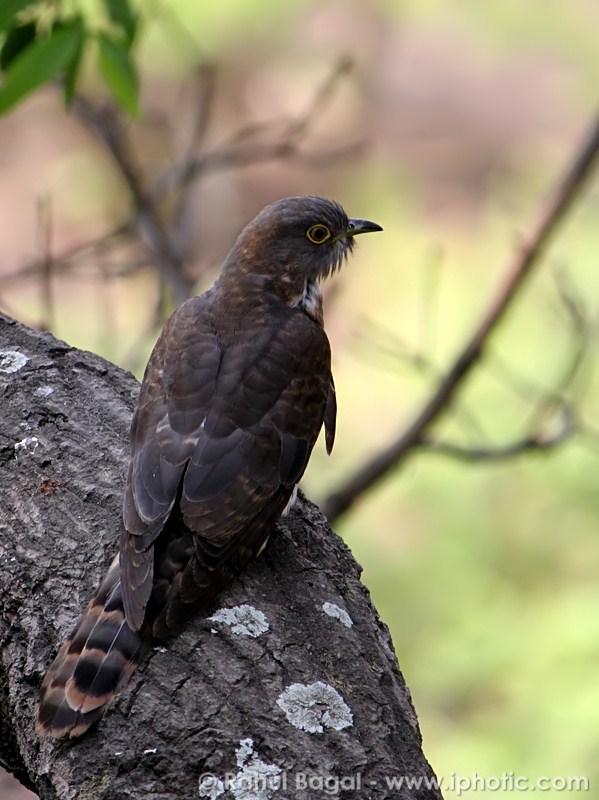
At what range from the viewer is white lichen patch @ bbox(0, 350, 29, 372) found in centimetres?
387

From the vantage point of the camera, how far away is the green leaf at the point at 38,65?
3.78 metres

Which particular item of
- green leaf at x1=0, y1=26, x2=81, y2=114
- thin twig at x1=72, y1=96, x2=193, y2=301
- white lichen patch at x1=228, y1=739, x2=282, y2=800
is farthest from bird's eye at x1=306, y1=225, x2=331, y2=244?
white lichen patch at x1=228, y1=739, x2=282, y2=800

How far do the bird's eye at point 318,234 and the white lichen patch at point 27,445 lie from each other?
160 centimetres

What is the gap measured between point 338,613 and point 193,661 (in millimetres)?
450

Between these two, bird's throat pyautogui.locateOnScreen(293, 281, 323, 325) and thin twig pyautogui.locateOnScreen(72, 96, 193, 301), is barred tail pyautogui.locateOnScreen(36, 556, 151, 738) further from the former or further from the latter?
thin twig pyautogui.locateOnScreen(72, 96, 193, 301)

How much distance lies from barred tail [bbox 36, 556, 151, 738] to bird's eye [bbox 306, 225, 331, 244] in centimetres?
194

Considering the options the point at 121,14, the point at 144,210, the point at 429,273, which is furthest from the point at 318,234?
the point at 429,273

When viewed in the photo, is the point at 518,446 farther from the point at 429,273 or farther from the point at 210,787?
the point at 429,273

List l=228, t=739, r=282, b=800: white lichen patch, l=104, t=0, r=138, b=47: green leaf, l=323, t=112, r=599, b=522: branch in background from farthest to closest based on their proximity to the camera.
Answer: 1. l=323, t=112, r=599, b=522: branch in background
2. l=104, t=0, r=138, b=47: green leaf
3. l=228, t=739, r=282, b=800: white lichen patch

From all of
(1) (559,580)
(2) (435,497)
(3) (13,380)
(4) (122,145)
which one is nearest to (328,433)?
(3) (13,380)

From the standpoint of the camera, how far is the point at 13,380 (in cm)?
380

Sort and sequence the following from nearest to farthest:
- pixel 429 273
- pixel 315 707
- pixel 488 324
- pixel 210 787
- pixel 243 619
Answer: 1. pixel 210 787
2. pixel 315 707
3. pixel 243 619
4. pixel 488 324
5. pixel 429 273

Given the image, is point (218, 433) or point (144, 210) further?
point (144, 210)

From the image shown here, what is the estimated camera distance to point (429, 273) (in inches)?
502
